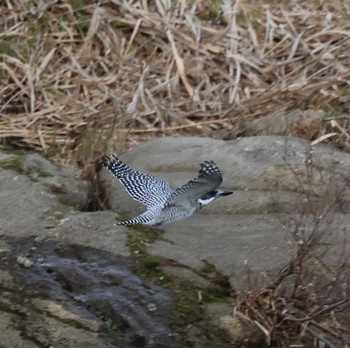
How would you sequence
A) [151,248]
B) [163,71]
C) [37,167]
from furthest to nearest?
[163,71] < [37,167] < [151,248]

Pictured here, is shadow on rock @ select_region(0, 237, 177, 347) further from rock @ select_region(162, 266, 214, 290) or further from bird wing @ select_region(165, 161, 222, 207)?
bird wing @ select_region(165, 161, 222, 207)

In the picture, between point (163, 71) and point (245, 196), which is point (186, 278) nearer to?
Answer: point (245, 196)

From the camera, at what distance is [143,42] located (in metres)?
7.55

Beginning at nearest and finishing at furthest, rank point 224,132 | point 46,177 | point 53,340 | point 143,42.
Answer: point 53,340 → point 46,177 → point 224,132 → point 143,42

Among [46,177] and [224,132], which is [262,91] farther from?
[46,177]

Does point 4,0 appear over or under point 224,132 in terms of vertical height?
over

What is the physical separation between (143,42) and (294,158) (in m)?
2.35

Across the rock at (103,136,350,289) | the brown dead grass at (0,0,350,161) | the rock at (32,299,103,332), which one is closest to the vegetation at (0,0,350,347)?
the brown dead grass at (0,0,350,161)

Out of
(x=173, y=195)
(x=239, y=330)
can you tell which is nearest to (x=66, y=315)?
(x=239, y=330)

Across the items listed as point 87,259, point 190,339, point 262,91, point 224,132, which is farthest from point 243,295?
point 262,91

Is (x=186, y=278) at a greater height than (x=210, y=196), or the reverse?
(x=210, y=196)

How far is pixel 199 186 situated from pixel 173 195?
0.15 m

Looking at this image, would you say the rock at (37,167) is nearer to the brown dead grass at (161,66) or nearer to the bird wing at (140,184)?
the bird wing at (140,184)

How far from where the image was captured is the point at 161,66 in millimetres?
7402
